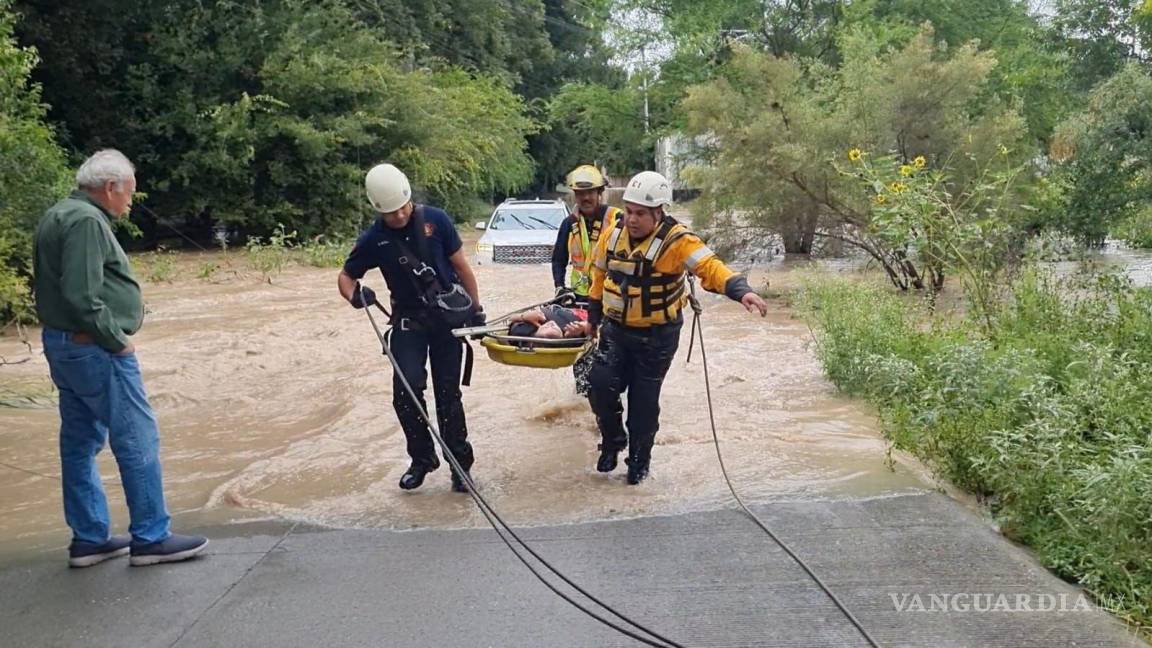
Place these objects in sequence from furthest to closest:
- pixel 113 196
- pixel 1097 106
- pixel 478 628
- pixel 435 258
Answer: pixel 1097 106, pixel 435 258, pixel 113 196, pixel 478 628

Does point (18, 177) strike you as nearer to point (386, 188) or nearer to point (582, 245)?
point (582, 245)

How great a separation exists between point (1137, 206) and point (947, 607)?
960 cm

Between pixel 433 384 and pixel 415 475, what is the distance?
0.61m

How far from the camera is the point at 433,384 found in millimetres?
5914

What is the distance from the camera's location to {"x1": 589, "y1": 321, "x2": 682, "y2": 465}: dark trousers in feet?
19.1

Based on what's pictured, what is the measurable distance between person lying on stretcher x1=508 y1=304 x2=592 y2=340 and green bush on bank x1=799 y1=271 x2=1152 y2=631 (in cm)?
206

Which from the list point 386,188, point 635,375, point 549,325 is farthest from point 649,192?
point 386,188

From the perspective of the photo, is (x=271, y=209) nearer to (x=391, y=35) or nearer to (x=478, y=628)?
(x=391, y=35)

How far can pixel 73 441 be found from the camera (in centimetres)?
475

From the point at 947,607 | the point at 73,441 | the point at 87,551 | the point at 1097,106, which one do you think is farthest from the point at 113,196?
the point at 1097,106

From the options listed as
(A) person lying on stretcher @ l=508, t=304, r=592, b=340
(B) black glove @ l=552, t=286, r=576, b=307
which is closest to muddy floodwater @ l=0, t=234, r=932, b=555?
(A) person lying on stretcher @ l=508, t=304, r=592, b=340

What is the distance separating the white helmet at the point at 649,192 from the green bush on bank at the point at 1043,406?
2.07m

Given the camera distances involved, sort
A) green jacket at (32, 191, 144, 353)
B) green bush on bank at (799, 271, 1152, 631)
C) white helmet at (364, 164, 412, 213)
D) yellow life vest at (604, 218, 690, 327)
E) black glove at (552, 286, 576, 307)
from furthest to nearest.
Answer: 1. black glove at (552, 286, 576, 307)
2. yellow life vest at (604, 218, 690, 327)
3. white helmet at (364, 164, 412, 213)
4. green jacket at (32, 191, 144, 353)
5. green bush on bank at (799, 271, 1152, 631)

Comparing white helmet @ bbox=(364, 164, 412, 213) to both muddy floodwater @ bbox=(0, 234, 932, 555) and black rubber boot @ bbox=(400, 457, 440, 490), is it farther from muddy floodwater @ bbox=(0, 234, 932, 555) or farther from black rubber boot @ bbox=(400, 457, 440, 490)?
muddy floodwater @ bbox=(0, 234, 932, 555)
